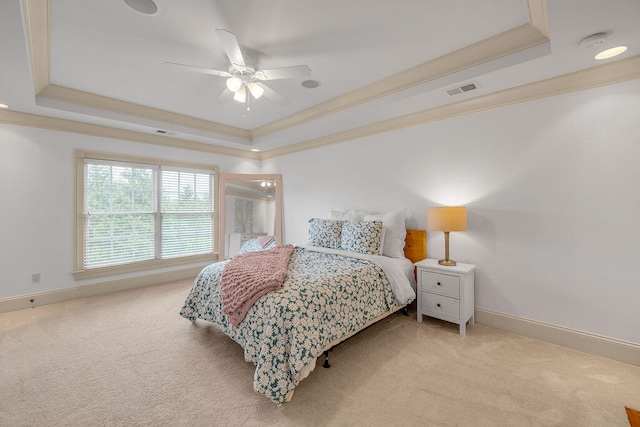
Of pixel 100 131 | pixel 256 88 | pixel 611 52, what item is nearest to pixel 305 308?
pixel 256 88

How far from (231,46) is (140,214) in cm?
341

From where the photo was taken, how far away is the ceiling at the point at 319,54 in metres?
1.87

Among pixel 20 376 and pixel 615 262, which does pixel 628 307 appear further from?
pixel 20 376

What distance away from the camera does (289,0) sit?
71.3 inches

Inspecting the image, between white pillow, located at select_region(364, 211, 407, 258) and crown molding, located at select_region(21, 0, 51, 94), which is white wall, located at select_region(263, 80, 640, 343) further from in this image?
crown molding, located at select_region(21, 0, 51, 94)

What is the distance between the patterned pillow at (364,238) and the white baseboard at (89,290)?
308 centimetres

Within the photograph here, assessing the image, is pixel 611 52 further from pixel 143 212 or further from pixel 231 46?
pixel 143 212

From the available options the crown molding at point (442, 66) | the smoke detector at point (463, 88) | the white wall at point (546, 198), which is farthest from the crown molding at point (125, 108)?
the smoke detector at point (463, 88)

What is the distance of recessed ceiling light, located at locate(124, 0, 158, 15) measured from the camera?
182 centimetres

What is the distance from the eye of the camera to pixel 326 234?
11.9 ft

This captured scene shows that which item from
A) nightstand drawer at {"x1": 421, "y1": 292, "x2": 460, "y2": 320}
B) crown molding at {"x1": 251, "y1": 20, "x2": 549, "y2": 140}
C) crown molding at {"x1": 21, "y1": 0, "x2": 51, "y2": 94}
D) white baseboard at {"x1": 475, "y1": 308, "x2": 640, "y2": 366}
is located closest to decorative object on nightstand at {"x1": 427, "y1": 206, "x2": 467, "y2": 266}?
nightstand drawer at {"x1": 421, "y1": 292, "x2": 460, "y2": 320}

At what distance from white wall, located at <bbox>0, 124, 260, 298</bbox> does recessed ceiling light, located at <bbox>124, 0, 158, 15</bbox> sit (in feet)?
9.12

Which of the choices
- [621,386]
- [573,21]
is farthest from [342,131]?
[621,386]

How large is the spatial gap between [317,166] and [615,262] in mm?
3719
